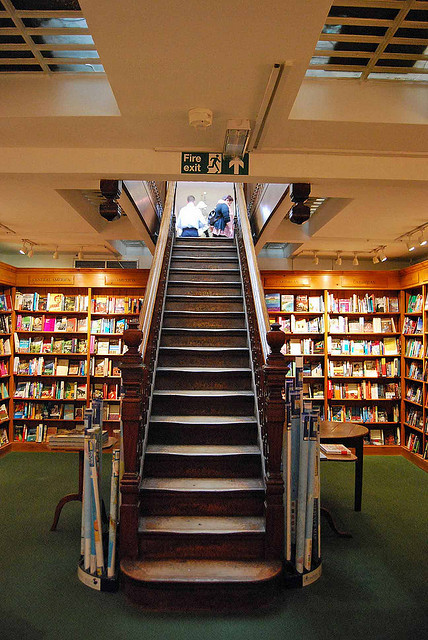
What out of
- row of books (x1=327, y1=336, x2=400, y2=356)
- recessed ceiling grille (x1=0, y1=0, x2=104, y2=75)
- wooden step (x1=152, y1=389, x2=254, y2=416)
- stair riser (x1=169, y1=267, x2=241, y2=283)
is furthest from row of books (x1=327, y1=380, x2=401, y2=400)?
recessed ceiling grille (x1=0, y1=0, x2=104, y2=75)

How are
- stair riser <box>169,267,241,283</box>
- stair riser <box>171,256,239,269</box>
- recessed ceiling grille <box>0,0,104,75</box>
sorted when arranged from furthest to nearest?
stair riser <box>171,256,239,269</box> → stair riser <box>169,267,241,283</box> → recessed ceiling grille <box>0,0,104,75</box>

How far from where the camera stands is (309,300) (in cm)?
703

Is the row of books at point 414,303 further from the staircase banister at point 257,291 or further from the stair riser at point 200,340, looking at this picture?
the stair riser at point 200,340

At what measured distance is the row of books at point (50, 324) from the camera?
6.82 m

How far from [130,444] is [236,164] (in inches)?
83.6

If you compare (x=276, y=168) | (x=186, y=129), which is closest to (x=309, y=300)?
(x=276, y=168)

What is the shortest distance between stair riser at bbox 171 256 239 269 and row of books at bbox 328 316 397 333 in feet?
7.20

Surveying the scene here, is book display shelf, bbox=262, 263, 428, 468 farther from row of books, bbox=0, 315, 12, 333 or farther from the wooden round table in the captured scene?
row of books, bbox=0, 315, 12, 333

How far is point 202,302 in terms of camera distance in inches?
197

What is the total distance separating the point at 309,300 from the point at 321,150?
4137mm

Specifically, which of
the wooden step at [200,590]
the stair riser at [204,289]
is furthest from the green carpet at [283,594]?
the stair riser at [204,289]

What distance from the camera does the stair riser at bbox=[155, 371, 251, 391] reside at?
399 cm

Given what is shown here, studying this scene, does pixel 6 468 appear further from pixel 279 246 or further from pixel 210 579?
pixel 279 246

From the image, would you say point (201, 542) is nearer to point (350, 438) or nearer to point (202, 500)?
point (202, 500)
